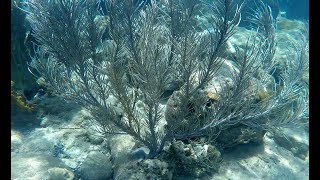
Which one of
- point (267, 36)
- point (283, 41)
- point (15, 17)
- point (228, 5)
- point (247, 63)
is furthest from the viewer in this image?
point (283, 41)

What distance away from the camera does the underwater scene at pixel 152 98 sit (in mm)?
4078

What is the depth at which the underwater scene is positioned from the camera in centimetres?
408

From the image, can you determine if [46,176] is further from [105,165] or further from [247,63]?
[247,63]

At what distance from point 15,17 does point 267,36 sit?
19.2ft

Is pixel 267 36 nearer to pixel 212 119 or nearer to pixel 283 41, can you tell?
pixel 212 119

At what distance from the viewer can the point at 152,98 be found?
13.3ft

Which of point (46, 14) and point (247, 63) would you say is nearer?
point (247, 63)

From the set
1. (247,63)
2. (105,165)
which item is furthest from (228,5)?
(105,165)

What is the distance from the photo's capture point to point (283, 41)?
12820 mm

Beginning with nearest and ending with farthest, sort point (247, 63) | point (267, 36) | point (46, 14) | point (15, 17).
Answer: point (247, 63), point (46, 14), point (267, 36), point (15, 17)

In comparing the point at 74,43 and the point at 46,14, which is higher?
the point at 46,14
